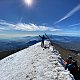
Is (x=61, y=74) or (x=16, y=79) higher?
(x=61, y=74)

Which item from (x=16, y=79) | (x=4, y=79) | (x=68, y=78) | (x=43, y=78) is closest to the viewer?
(x=68, y=78)

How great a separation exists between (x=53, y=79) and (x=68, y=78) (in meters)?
1.65

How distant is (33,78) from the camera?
1534cm

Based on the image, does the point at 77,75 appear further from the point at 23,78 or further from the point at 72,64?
the point at 23,78

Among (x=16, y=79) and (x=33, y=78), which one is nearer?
(x=33, y=78)

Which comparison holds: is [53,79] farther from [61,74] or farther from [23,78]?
[23,78]

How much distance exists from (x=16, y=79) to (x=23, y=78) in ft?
3.37

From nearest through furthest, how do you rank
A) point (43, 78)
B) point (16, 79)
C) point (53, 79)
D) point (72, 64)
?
point (53, 79) → point (43, 78) → point (72, 64) → point (16, 79)

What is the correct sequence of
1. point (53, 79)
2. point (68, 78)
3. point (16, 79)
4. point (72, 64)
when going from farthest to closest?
→ 1. point (16, 79)
2. point (72, 64)
3. point (53, 79)
4. point (68, 78)

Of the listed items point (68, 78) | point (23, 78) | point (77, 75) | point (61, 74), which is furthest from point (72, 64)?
point (23, 78)

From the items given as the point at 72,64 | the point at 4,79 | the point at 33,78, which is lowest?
the point at 4,79

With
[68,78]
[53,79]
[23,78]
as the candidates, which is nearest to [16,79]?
[23,78]

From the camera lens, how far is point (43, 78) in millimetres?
14430

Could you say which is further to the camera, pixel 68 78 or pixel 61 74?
pixel 61 74
